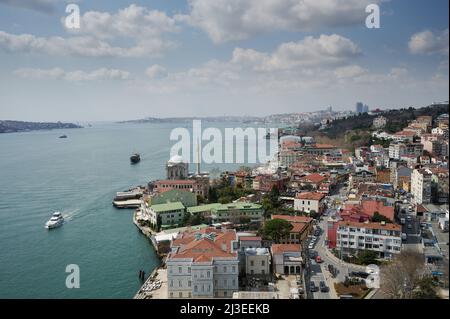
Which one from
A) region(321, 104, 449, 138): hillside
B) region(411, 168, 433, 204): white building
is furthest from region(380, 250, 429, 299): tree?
region(321, 104, 449, 138): hillside

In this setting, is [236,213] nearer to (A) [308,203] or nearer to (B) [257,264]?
(A) [308,203]

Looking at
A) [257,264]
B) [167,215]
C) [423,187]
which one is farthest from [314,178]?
[257,264]

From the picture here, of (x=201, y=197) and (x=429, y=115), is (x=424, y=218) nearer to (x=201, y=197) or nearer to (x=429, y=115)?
(x=201, y=197)

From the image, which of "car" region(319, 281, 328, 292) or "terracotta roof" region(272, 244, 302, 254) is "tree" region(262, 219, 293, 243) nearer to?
"terracotta roof" region(272, 244, 302, 254)

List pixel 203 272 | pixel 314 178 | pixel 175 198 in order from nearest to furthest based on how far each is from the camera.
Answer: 1. pixel 203 272
2. pixel 175 198
3. pixel 314 178

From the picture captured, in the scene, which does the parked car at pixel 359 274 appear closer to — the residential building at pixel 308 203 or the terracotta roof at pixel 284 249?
the terracotta roof at pixel 284 249
